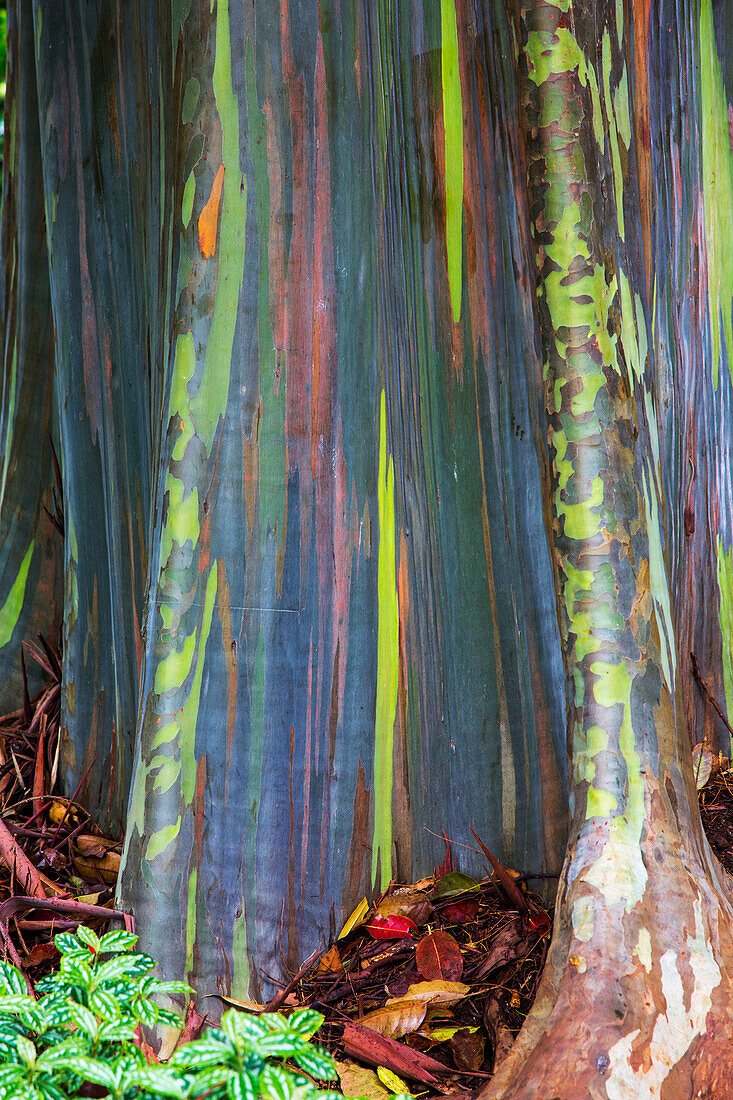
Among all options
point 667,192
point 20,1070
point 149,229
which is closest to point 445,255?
point 149,229

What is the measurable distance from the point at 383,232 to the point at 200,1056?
157 centimetres

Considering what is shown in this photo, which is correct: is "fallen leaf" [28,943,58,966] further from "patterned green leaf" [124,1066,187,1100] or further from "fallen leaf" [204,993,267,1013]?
"patterned green leaf" [124,1066,187,1100]

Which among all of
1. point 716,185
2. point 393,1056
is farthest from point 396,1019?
point 716,185

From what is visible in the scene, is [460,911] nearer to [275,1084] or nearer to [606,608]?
[606,608]

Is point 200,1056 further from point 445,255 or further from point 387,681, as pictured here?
point 445,255

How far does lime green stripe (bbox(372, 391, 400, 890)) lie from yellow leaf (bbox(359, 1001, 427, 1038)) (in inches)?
10.9

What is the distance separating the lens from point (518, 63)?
5.67 feet

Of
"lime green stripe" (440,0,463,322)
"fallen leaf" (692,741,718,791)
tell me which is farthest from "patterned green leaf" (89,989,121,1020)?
"fallen leaf" (692,741,718,791)

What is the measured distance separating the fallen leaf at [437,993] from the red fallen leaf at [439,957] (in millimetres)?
21

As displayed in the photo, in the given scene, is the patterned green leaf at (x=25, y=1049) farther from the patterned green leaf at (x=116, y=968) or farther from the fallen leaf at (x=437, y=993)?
the fallen leaf at (x=437, y=993)

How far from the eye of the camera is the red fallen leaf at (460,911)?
1869 mm

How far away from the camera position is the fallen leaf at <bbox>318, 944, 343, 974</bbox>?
1750mm

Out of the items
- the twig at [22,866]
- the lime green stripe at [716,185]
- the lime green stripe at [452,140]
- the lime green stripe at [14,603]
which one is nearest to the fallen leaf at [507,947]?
the twig at [22,866]

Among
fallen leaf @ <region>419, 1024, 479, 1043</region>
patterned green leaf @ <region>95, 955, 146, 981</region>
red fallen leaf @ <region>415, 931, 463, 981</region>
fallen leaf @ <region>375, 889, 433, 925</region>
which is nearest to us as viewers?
patterned green leaf @ <region>95, 955, 146, 981</region>
